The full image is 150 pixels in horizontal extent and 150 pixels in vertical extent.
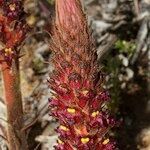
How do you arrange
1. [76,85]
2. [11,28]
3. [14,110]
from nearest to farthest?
[76,85] < [11,28] < [14,110]

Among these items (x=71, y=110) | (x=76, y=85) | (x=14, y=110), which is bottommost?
(x=14, y=110)

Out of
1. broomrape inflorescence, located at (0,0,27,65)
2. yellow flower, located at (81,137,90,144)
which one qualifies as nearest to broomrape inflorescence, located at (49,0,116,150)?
yellow flower, located at (81,137,90,144)

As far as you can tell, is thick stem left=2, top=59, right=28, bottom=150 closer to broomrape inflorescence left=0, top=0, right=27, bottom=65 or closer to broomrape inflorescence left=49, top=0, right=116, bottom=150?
broomrape inflorescence left=0, top=0, right=27, bottom=65

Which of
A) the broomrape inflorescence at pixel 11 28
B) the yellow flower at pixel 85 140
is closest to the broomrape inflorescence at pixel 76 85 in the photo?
the yellow flower at pixel 85 140

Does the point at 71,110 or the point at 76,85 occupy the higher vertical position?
the point at 76,85

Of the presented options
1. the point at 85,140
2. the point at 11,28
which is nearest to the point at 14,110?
the point at 11,28

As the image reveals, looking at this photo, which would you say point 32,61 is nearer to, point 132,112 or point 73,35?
point 132,112

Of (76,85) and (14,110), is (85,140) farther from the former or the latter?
(14,110)
